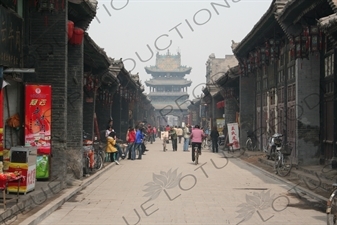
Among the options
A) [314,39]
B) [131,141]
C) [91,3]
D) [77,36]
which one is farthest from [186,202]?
[131,141]

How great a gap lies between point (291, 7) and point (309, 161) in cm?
442

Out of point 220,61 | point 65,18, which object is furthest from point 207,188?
point 220,61

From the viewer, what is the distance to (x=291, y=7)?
16.8 m

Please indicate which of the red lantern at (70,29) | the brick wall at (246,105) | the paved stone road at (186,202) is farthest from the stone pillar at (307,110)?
the brick wall at (246,105)

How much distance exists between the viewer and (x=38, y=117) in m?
13.2

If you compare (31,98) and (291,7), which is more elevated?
(291,7)

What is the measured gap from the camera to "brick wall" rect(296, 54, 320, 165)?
1836 centimetres

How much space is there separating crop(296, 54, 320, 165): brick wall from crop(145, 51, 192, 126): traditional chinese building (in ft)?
245

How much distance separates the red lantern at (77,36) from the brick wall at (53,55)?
55.5 inches

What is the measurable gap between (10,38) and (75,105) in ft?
15.8

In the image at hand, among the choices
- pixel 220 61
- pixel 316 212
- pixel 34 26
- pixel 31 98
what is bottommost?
pixel 316 212

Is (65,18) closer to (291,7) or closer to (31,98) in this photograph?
(31,98)

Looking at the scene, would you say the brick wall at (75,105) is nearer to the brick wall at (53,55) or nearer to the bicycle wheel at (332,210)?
the brick wall at (53,55)

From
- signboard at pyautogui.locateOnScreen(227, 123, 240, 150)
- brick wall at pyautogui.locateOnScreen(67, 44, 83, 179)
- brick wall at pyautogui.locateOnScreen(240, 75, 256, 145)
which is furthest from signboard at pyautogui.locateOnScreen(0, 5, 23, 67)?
brick wall at pyautogui.locateOnScreen(240, 75, 256, 145)
